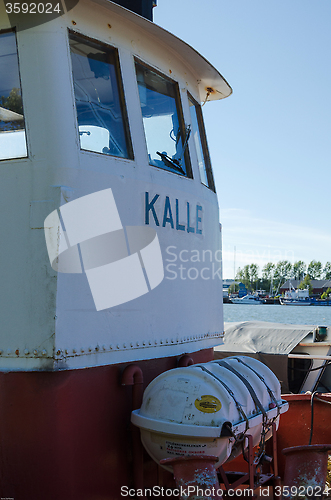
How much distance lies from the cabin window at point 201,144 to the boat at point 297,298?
113 meters

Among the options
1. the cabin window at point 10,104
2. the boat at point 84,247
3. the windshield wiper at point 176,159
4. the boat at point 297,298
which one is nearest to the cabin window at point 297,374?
the boat at point 84,247

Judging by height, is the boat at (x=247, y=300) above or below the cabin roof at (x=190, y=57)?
below

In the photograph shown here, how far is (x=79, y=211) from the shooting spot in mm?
3898

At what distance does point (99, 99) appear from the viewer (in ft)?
14.3

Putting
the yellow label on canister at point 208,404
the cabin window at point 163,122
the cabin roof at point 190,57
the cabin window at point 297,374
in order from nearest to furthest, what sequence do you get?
1. the yellow label on canister at point 208,404
2. the cabin roof at point 190,57
3. the cabin window at point 163,122
4. the cabin window at point 297,374

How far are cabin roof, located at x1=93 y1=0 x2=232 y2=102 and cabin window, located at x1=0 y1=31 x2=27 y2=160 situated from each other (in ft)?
2.87

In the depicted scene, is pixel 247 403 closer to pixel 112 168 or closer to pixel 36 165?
pixel 112 168

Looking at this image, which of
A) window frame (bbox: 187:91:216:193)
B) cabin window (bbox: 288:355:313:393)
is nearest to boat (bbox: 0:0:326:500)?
window frame (bbox: 187:91:216:193)

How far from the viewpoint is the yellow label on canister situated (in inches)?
150

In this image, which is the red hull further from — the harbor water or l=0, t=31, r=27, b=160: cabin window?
the harbor water

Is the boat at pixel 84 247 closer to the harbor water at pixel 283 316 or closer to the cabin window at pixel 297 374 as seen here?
the cabin window at pixel 297 374

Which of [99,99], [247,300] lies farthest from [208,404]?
[247,300]

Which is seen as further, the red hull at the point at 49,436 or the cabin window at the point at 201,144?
the cabin window at the point at 201,144

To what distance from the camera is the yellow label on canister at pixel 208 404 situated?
3.80 metres
